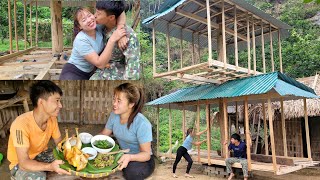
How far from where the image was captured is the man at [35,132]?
167 centimetres

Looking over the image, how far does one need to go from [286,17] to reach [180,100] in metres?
11.3

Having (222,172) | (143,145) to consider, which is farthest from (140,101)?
(222,172)

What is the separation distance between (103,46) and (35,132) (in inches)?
24.0

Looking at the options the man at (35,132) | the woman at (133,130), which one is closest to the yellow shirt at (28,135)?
the man at (35,132)

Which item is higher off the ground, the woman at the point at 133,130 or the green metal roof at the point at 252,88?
the green metal roof at the point at 252,88

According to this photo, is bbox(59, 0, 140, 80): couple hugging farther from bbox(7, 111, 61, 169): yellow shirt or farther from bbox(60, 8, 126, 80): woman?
bbox(7, 111, 61, 169): yellow shirt

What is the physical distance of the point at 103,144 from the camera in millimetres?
1890

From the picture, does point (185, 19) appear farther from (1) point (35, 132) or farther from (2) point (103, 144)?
(1) point (35, 132)

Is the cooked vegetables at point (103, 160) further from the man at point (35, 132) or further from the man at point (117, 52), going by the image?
the man at point (117, 52)

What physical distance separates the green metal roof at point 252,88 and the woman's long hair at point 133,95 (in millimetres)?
4565

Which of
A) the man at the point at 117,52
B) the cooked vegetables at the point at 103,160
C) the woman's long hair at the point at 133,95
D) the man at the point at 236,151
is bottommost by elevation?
the man at the point at 236,151

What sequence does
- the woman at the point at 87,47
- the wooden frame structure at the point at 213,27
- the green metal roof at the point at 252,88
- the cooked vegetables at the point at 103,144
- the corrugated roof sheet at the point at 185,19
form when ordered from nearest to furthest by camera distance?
the woman at the point at 87,47 < the cooked vegetables at the point at 103,144 < the green metal roof at the point at 252,88 < the wooden frame structure at the point at 213,27 < the corrugated roof sheet at the point at 185,19

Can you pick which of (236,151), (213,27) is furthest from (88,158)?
(213,27)

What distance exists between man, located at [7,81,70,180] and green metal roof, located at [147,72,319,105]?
15.7 ft
